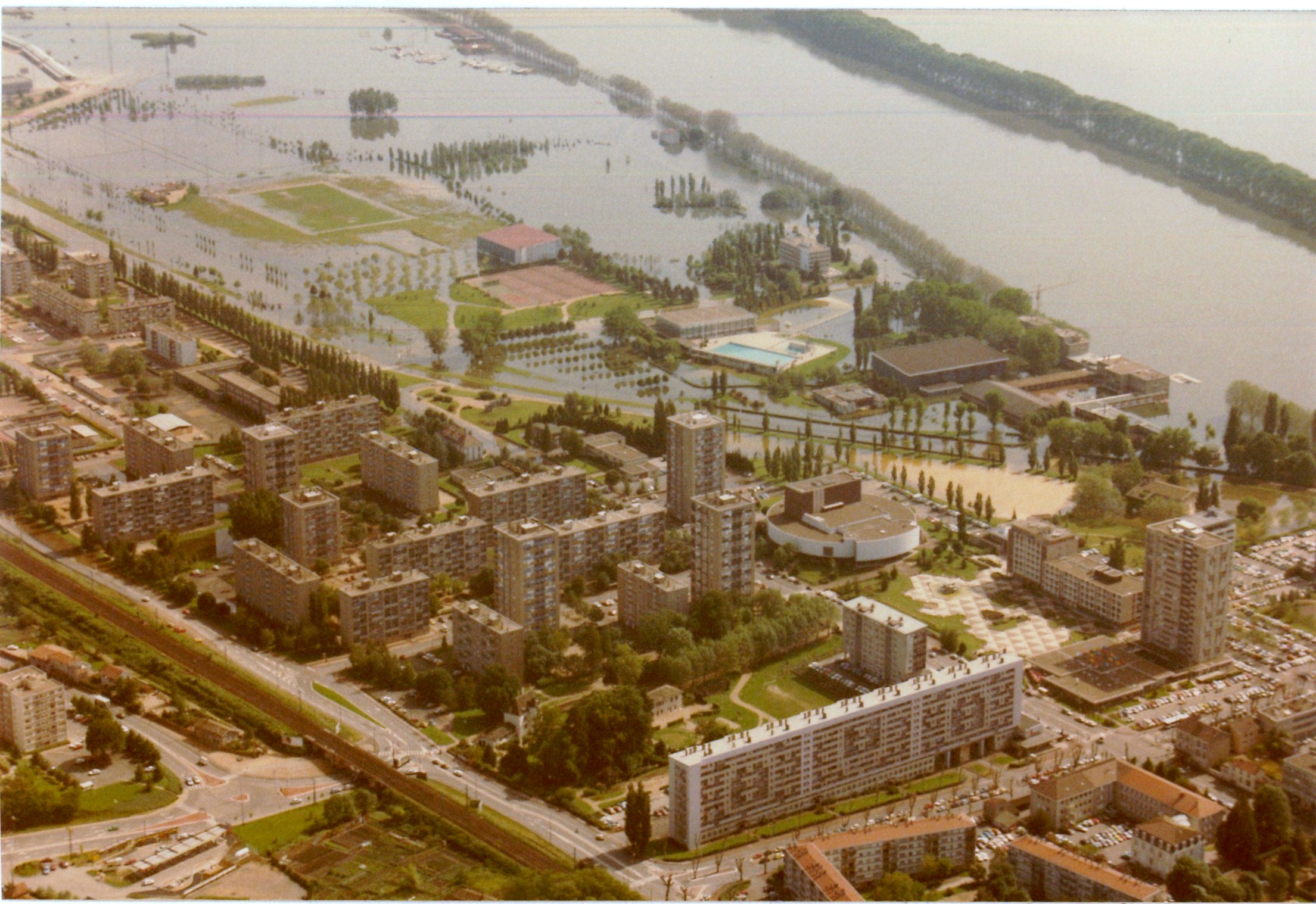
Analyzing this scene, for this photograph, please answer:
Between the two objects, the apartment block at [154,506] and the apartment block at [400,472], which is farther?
the apartment block at [400,472]

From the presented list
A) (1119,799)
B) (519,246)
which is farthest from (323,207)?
(1119,799)

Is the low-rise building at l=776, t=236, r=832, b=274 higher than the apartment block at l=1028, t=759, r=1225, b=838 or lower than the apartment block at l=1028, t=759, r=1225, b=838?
higher

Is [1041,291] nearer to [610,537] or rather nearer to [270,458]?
[610,537]

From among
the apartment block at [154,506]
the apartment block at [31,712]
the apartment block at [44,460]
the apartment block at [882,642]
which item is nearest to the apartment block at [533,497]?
the apartment block at [154,506]

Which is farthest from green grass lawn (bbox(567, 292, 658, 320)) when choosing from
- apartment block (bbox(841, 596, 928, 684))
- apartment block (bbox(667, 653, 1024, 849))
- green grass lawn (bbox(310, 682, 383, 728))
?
apartment block (bbox(667, 653, 1024, 849))

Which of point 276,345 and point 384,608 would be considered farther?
point 276,345

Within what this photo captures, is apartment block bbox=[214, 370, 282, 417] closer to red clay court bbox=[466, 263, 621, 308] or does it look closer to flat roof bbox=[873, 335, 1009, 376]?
red clay court bbox=[466, 263, 621, 308]

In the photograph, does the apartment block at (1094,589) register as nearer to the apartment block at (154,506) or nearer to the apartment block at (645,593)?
the apartment block at (645,593)
